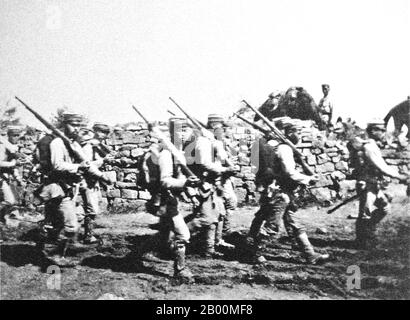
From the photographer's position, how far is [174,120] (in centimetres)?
699

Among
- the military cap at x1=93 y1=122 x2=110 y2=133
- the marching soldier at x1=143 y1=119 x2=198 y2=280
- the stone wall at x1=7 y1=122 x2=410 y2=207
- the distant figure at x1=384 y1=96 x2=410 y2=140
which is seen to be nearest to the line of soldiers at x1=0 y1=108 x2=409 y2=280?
the marching soldier at x1=143 y1=119 x2=198 y2=280

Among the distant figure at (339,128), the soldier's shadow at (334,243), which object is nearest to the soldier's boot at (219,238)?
the soldier's shadow at (334,243)

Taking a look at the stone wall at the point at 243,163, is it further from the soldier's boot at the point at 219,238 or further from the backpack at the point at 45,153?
the backpack at the point at 45,153

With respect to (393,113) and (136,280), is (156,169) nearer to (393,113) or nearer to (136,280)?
(136,280)

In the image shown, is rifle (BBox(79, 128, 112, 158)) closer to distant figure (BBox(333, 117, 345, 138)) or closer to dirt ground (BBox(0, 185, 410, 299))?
dirt ground (BBox(0, 185, 410, 299))

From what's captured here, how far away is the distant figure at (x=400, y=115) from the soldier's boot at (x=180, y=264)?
259 inches

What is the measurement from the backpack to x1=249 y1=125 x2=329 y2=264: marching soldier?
331 centimetres

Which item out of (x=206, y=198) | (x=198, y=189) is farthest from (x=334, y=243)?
(x=198, y=189)

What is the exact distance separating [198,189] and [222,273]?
142cm

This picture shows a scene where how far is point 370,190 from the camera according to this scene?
6863 millimetres

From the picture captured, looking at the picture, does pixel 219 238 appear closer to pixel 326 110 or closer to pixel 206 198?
pixel 206 198

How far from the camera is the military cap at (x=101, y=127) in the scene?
9818 mm

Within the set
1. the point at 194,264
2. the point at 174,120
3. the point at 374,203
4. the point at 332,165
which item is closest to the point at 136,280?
the point at 194,264
